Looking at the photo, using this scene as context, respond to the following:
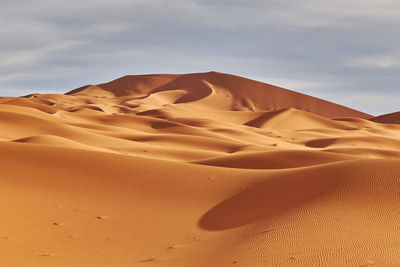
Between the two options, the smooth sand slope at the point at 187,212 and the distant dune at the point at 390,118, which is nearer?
the smooth sand slope at the point at 187,212

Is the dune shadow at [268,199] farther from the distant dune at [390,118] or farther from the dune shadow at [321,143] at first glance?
the distant dune at [390,118]

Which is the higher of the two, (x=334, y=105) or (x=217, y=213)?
(x=334, y=105)

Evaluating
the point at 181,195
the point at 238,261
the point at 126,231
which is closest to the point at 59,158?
the point at 181,195

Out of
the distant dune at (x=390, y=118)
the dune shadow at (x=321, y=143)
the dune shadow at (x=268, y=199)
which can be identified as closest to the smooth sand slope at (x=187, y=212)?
the dune shadow at (x=268, y=199)

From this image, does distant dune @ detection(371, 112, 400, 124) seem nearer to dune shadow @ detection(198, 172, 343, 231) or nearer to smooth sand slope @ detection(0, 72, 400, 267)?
smooth sand slope @ detection(0, 72, 400, 267)

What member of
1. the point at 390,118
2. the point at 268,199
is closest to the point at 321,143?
the point at 268,199

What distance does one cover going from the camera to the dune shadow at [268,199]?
928 cm

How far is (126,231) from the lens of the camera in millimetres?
A: 8672

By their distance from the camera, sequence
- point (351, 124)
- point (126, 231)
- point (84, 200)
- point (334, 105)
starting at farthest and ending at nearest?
point (334, 105) → point (351, 124) → point (84, 200) → point (126, 231)

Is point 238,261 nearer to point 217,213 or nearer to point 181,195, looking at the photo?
point 217,213

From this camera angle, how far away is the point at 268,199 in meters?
10.4

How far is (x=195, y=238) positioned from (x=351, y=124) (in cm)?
5632

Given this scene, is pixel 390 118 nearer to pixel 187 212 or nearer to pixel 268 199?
pixel 268 199

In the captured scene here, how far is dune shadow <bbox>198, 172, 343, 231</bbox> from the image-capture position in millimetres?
9284
